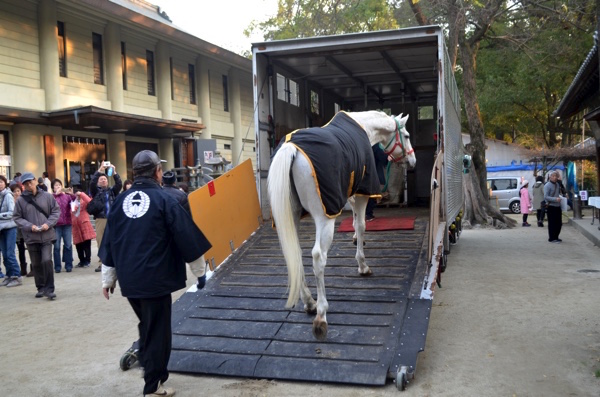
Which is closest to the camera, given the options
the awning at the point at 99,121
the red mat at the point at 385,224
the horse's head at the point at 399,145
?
the horse's head at the point at 399,145

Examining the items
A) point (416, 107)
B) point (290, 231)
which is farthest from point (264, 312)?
point (416, 107)

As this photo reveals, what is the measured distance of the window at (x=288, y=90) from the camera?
9.61 metres

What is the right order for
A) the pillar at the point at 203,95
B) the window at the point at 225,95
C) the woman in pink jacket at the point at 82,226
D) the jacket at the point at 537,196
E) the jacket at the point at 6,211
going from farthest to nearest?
the window at the point at 225,95 → the pillar at the point at 203,95 → the jacket at the point at 537,196 → the woman in pink jacket at the point at 82,226 → the jacket at the point at 6,211

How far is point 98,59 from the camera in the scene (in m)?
19.0

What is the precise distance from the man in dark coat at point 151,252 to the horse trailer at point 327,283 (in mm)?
807

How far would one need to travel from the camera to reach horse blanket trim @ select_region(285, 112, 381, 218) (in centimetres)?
527

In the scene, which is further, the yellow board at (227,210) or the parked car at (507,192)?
the parked car at (507,192)

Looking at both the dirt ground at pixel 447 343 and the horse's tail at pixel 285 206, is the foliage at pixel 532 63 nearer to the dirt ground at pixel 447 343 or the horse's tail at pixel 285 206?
the dirt ground at pixel 447 343

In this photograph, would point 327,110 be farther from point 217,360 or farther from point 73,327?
point 217,360

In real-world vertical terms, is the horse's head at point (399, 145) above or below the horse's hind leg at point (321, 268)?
above

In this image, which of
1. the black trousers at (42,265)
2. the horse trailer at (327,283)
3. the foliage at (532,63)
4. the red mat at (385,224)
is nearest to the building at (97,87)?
the horse trailer at (327,283)

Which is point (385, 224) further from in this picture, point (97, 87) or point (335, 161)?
Result: point (97, 87)

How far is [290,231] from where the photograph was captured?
203 inches

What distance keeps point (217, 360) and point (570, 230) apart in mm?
15115
